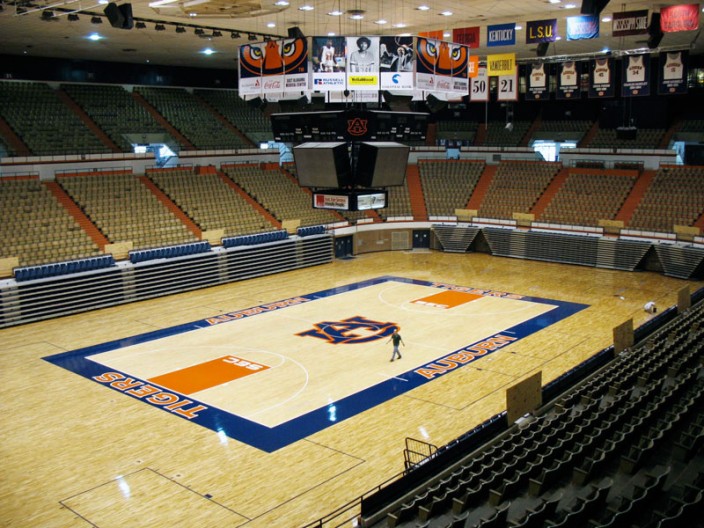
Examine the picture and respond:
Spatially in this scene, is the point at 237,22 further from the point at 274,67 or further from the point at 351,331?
the point at 351,331

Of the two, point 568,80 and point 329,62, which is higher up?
point 568,80

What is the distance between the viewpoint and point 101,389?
16.0 metres

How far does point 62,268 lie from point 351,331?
10.2 m

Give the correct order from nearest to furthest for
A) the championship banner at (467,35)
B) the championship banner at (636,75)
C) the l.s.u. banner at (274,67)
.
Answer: the l.s.u. banner at (274,67)
the championship banner at (636,75)
the championship banner at (467,35)

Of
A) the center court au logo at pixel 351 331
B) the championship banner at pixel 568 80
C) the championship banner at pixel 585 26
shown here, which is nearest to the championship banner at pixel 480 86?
the championship banner at pixel 568 80

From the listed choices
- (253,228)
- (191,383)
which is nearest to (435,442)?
(191,383)

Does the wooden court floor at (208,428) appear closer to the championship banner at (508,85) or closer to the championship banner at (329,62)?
the championship banner at (329,62)

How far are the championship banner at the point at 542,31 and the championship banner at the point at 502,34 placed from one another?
1155 mm

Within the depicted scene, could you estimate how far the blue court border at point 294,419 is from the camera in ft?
44.5

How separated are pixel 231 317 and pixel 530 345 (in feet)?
31.0

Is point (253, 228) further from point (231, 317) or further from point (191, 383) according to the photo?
point (191, 383)

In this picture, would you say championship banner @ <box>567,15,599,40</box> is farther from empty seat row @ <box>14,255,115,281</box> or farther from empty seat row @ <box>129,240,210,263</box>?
empty seat row @ <box>14,255,115,281</box>

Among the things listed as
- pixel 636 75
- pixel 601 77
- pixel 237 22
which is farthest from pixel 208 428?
pixel 636 75

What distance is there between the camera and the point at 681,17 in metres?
18.7
